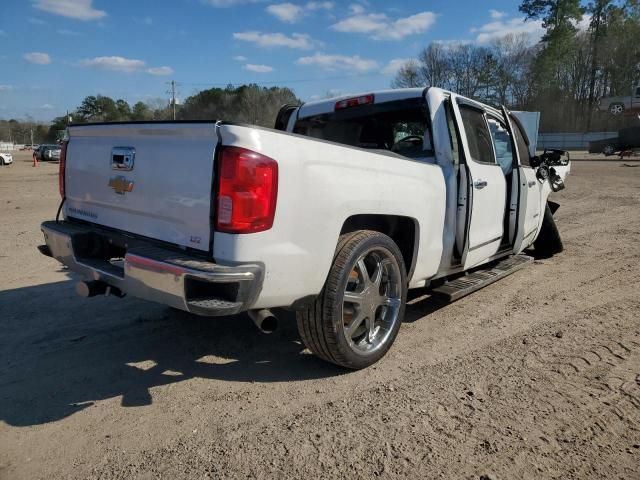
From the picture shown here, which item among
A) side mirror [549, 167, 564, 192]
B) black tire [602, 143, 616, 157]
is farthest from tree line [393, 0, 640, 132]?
side mirror [549, 167, 564, 192]

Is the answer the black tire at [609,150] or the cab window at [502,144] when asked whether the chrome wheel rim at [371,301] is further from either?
the black tire at [609,150]

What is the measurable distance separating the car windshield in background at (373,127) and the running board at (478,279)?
1253 millimetres

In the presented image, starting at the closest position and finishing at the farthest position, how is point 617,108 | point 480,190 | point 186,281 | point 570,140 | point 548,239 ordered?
point 186,281
point 480,190
point 548,239
point 617,108
point 570,140

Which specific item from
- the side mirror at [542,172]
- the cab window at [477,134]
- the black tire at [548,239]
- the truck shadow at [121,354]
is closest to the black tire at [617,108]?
the black tire at [548,239]

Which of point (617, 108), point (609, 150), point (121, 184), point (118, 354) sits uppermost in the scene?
point (617, 108)

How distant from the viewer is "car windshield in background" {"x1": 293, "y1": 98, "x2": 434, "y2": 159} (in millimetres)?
4441

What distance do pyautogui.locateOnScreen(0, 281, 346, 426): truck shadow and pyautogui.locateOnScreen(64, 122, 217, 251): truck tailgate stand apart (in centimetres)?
100

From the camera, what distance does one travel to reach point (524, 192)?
484cm

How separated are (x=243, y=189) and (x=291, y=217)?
0.32 m

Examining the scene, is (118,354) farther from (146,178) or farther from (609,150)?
(609,150)

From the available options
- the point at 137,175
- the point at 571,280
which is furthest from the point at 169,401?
the point at 571,280

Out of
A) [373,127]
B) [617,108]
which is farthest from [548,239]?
[617,108]

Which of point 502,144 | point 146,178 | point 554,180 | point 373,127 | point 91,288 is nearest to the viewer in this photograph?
point 146,178

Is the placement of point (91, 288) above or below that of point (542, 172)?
below
